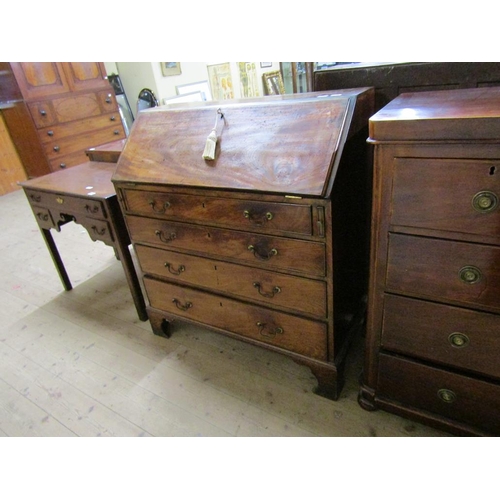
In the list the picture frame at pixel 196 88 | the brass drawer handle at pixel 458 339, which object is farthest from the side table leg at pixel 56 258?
the picture frame at pixel 196 88

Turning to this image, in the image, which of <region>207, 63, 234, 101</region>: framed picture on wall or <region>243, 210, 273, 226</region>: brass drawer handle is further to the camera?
<region>207, 63, 234, 101</region>: framed picture on wall

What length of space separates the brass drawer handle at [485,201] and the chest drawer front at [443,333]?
0.28 m

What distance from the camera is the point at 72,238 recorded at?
9.61ft

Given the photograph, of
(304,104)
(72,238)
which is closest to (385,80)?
(304,104)

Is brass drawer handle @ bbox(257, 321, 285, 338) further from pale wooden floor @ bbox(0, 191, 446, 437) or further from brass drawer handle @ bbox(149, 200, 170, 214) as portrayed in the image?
brass drawer handle @ bbox(149, 200, 170, 214)

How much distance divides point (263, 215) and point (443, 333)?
608mm

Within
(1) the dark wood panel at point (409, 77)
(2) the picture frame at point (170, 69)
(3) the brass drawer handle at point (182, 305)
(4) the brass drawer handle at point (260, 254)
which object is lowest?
(3) the brass drawer handle at point (182, 305)

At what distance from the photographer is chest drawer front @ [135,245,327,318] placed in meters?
1.15

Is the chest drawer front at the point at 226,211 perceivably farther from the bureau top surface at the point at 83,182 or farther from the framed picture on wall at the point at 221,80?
the framed picture on wall at the point at 221,80

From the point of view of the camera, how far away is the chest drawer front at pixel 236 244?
108 centimetres

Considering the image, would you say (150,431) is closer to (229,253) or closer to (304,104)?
(229,253)

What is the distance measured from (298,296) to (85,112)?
13.5ft

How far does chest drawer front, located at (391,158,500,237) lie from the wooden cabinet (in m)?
4.10

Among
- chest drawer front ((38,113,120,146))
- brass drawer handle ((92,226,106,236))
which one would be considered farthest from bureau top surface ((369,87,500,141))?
chest drawer front ((38,113,120,146))
